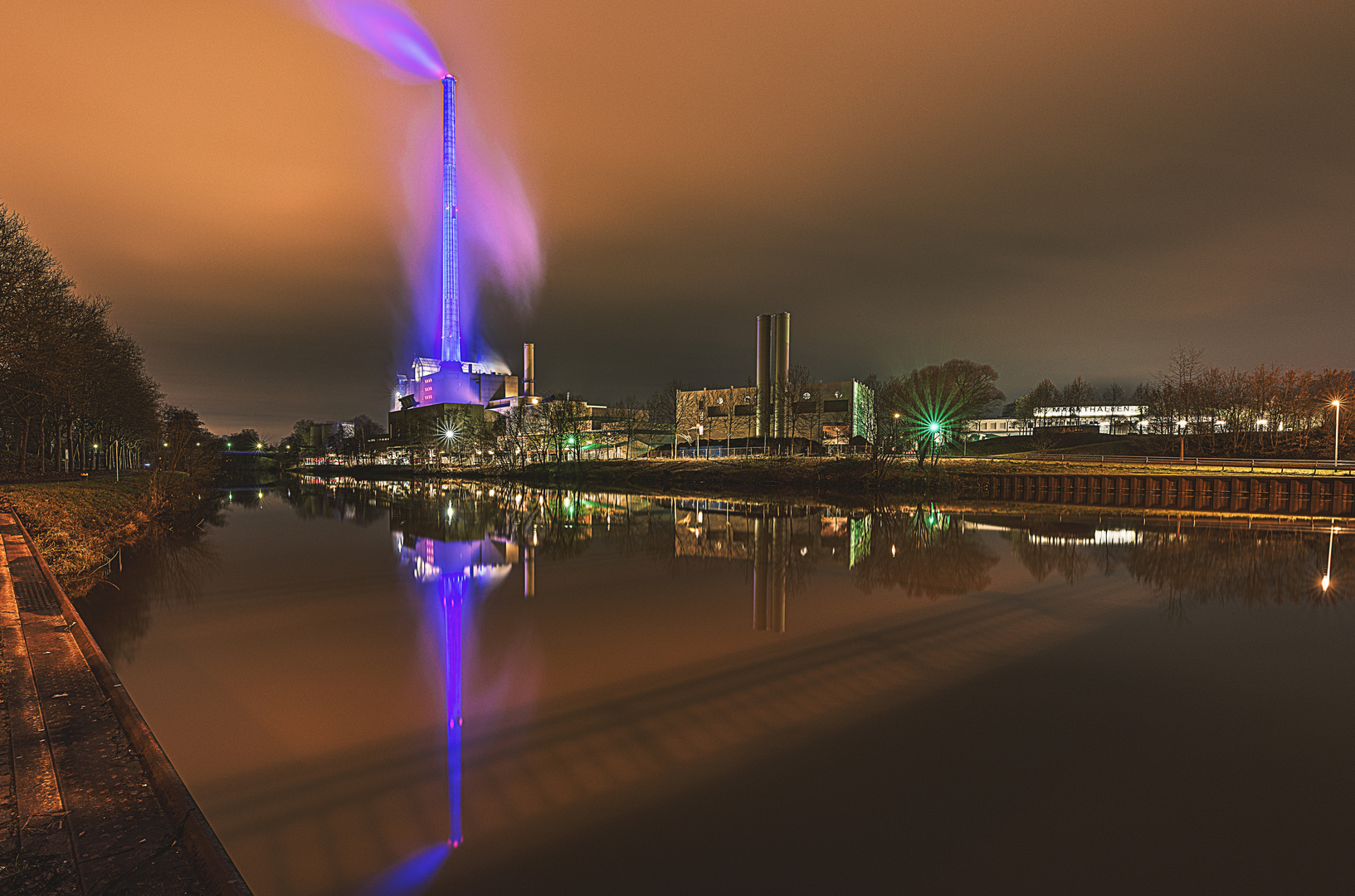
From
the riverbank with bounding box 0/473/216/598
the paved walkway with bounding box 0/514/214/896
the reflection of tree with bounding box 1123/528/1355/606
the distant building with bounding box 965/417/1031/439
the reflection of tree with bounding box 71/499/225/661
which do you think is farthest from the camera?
the distant building with bounding box 965/417/1031/439

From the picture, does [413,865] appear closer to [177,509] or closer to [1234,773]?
[1234,773]

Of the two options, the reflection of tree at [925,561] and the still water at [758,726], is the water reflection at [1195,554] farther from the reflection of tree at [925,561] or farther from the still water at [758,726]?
the reflection of tree at [925,561]

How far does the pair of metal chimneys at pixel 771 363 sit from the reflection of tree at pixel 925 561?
46802 millimetres

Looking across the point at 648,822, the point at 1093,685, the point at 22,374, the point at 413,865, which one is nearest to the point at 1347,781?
the point at 1093,685

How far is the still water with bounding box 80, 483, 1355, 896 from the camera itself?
3.42 meters

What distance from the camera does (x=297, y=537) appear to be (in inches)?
709

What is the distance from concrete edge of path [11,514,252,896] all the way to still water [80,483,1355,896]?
544 millimetres

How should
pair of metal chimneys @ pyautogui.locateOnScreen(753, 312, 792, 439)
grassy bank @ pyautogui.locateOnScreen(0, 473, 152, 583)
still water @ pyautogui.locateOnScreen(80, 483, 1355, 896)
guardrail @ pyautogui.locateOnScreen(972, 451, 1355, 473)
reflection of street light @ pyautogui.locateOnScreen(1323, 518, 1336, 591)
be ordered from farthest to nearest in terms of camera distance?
pair of metal chimneys @ pyautogui.locateOnScreen(753, 312, 792, 439), guardrail @ pyautogui.locateOnScreen(972, 451, 1355, 473), grassy bank @ pyautogui.locateOnScreen(0, 473, 152, 583), reflection of street light @ pyautogui.locateOnScreen(1323, 518, 1336, 591), still water @ pyautogui.locateOnScreen(80, 483, 1355, 896)

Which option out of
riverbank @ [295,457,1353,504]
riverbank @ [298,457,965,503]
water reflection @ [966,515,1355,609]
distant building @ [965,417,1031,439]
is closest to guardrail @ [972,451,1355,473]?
riverbank @ [295,457,1353,504]

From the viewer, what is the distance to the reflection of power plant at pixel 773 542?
33.4 feet

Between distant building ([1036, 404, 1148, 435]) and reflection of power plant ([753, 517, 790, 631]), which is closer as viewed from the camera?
reflection of power plant ([753, 517, 790, 631])

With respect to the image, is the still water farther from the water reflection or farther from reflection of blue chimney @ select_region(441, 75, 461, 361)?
reflection of blue chimney @ select_region(441, 75, 461, 361)

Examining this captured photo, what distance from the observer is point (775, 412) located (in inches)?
2552

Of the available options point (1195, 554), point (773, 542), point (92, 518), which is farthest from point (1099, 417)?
point (92, 518)
